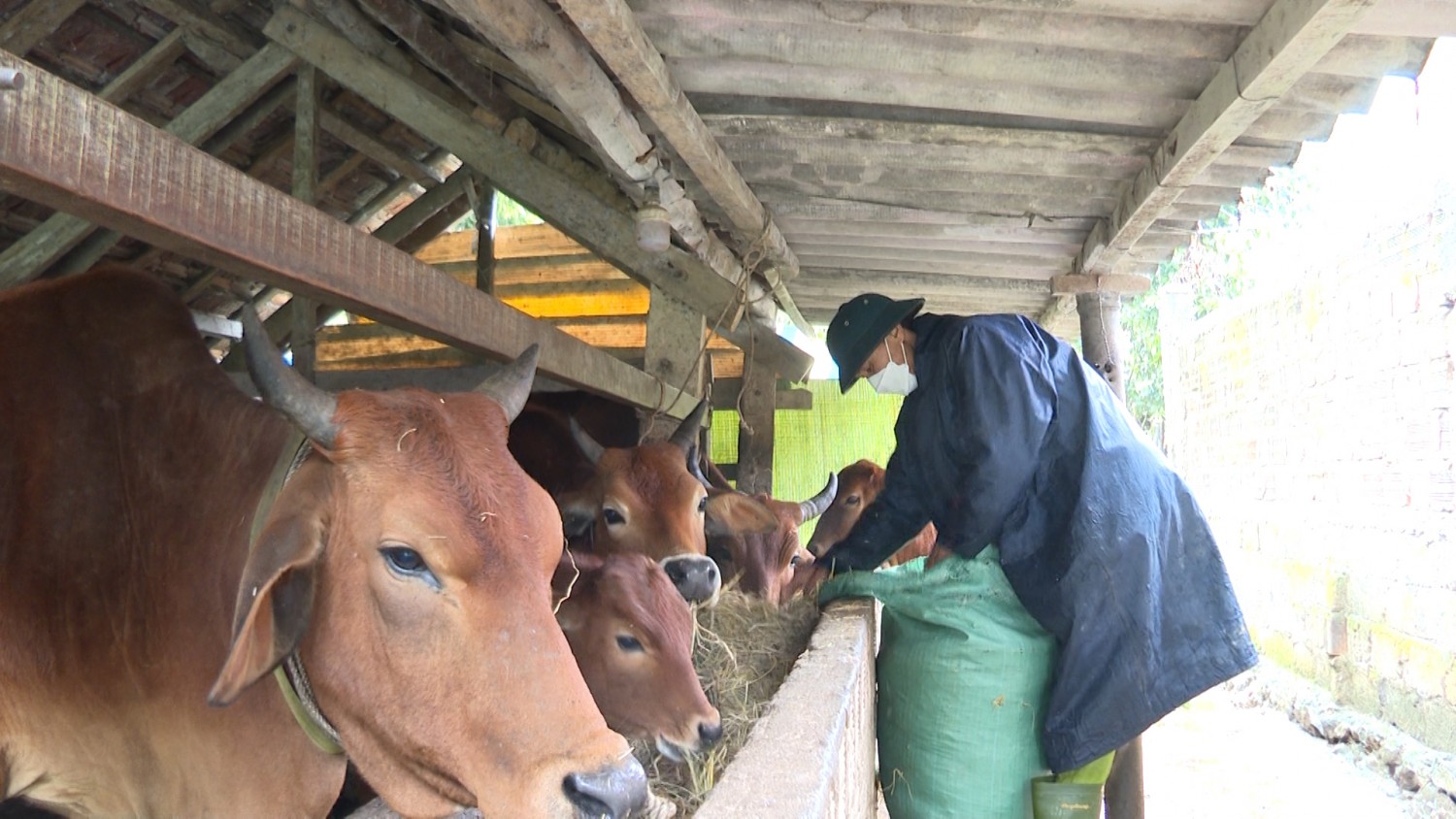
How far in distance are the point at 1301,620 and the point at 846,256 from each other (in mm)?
6249

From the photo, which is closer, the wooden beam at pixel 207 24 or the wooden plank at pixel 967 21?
the wooden plank at pixel 967 21

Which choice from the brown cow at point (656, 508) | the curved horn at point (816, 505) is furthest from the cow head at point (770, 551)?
the brown cow at point (656, 508)

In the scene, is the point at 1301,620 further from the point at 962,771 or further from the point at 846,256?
the point at 962,771

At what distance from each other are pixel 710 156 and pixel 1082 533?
178 cm

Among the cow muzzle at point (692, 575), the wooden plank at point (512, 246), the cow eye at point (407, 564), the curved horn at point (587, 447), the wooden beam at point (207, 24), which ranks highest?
the wooden beam at point (207, 24)

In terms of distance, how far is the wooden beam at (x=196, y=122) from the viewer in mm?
4555

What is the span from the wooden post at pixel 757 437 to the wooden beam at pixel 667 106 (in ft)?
7.68

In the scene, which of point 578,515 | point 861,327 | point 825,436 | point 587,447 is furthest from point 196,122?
point 825,436

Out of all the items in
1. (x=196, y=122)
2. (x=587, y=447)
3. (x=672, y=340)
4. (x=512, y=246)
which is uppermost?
(x=512, y=246)

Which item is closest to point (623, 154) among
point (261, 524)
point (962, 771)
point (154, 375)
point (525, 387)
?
point (525, 387)

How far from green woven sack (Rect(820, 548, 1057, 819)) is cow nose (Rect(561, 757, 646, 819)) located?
201 centimetres

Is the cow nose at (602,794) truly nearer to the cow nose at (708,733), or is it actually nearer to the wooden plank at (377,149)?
the cow nose at (708,733)

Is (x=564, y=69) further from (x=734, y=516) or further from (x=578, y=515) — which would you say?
(x=734, y=516)

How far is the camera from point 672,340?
5.18 meters
